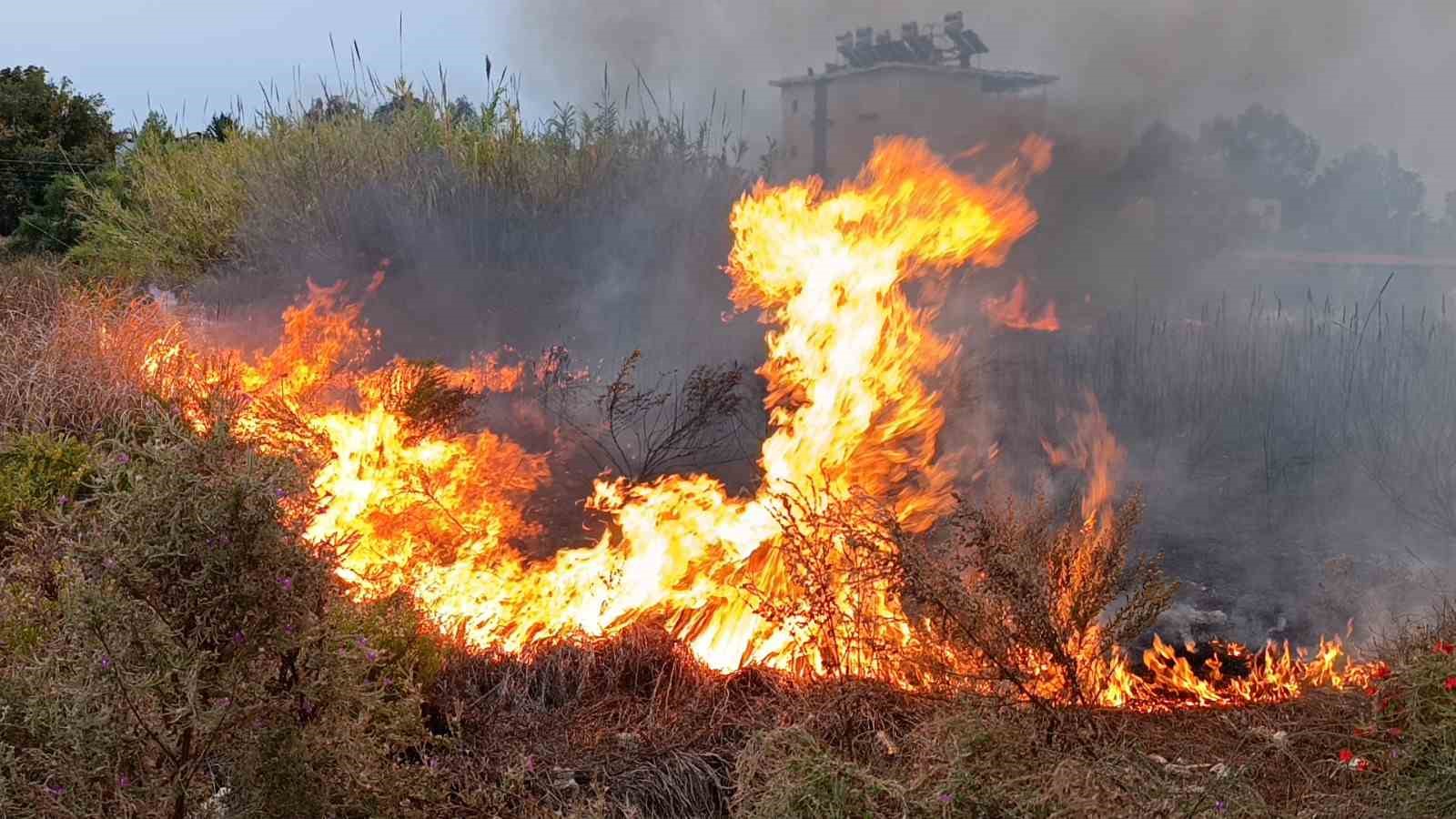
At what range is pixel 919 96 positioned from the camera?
21.8 feet

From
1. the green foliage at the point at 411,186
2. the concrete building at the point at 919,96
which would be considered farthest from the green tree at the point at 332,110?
the concrete building at the point at 919,96

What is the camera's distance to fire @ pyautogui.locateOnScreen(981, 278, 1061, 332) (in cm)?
713

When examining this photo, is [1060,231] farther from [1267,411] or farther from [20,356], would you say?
[20,356]

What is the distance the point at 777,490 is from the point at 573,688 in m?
1.16

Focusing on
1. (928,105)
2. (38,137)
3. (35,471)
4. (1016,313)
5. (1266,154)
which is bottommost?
(35,471)

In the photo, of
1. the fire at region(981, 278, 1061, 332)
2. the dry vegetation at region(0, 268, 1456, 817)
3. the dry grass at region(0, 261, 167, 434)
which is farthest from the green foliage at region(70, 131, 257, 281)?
the fire at region(981, 278, 1061, 332)

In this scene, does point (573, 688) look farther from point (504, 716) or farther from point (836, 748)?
point (836, 748)

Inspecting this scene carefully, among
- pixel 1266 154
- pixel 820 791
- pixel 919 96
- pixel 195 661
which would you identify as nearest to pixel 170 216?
pixel 919 96

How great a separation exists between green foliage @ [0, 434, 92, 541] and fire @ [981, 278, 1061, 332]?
4900 millimetres

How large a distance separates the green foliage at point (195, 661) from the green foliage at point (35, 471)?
2.77m

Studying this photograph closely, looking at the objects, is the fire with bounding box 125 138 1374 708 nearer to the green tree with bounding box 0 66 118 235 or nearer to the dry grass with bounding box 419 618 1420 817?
the dry grass with bounding box 419 618 1420 817

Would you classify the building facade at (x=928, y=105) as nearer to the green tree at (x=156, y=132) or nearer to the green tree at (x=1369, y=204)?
the green tree at (x=1369, y=204)

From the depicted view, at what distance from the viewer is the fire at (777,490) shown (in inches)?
162

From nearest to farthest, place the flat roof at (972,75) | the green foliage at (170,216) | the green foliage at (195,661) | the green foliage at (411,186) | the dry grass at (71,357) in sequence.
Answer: the green foliage at (195,661)
the flat roof at (972,75)
the dry grass at (71,357)
the green foliage at (411,186)
the green foliage at (170,216)
